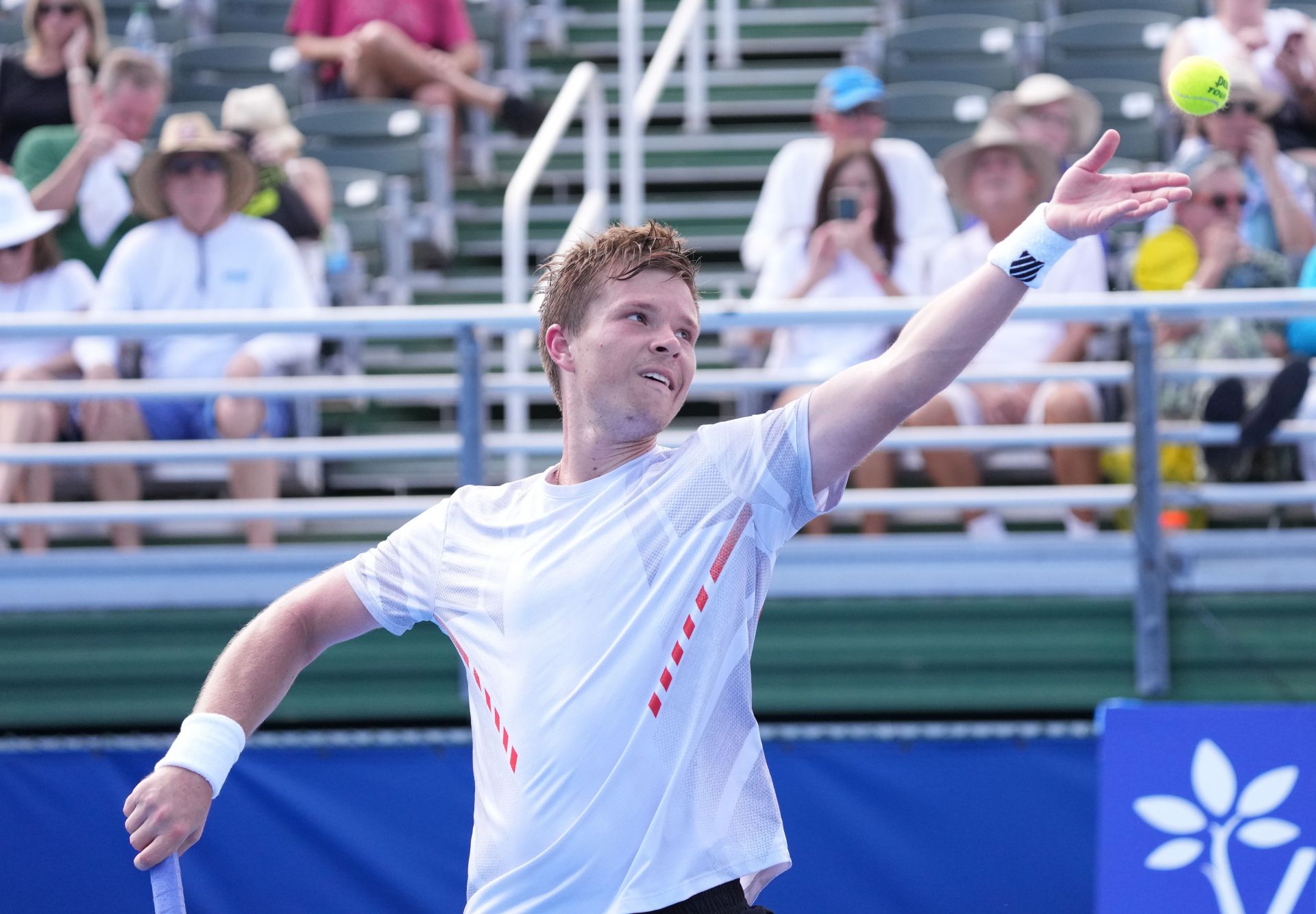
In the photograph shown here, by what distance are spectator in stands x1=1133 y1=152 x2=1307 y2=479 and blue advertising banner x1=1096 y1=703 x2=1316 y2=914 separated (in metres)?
0.97

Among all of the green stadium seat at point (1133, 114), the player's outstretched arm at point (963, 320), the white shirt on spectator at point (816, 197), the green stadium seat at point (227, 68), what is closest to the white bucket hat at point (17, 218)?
the white shirt on spectator at point (816, 197)

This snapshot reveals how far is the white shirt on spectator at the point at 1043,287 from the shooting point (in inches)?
241

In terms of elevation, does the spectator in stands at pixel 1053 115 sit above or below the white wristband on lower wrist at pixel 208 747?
above

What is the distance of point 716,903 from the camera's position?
2.64 meters

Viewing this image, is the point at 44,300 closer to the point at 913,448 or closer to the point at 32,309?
the point at 32,309

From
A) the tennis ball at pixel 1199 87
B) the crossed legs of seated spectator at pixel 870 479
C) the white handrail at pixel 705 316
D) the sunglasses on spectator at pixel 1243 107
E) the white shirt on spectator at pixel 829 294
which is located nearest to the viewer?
the tennis ball at pixel 1199 87

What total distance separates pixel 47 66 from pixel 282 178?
6.12 feet

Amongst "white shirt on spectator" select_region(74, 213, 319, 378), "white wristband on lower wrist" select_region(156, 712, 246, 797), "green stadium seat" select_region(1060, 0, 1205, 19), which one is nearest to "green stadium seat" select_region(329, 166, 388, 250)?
"white shirt on spectator" select_region(74, 213, 319, 378)

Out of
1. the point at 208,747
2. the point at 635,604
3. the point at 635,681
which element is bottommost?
the point at 208,747

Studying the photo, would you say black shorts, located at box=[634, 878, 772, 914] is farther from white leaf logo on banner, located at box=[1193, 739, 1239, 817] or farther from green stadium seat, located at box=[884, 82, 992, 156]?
green stadium seat, located at box=[884, 82, 992, 156]

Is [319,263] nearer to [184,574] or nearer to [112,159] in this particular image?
[112,159]

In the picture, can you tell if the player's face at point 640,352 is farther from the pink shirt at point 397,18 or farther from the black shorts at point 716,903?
the pink shirt at point 397,18

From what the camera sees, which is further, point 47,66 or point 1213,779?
point 47,66

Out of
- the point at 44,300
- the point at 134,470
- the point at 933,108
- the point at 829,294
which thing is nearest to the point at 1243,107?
the point at 829,294
